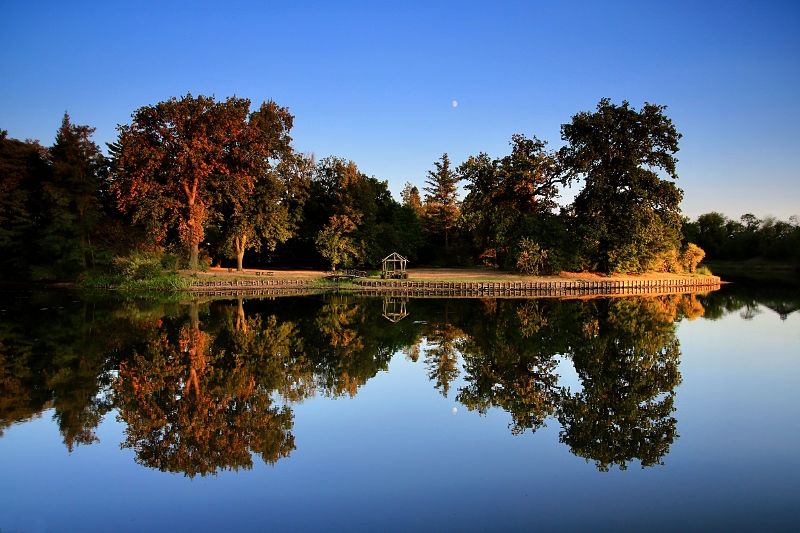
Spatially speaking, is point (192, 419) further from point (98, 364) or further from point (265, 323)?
point (265, 323)

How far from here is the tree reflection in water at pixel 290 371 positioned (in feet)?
35.8

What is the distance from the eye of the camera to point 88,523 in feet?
25.1

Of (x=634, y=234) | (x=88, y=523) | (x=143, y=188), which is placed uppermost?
(x=143, y=188)

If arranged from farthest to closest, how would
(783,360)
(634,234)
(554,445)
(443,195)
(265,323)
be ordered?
(443,195), (634,234), (265,323), (783,360), (554,445)

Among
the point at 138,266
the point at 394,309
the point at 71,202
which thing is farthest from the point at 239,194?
the point at 394,309

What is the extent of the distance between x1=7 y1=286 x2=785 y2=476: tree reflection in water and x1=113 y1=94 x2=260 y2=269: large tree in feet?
51.5

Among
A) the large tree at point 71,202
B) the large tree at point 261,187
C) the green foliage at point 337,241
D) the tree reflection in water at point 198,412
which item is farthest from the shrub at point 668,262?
the large tree at point 71,202

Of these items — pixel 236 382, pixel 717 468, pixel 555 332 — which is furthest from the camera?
pixel 555 332

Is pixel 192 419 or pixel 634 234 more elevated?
pixel 634 234

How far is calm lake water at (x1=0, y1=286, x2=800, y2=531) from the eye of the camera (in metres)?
7.99

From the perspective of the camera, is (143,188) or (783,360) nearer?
(783,360)

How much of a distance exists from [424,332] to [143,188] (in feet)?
93.4

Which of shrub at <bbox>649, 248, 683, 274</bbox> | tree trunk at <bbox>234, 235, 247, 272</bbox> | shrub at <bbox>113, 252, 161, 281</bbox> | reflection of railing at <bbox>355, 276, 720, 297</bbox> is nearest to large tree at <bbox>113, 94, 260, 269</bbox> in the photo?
shrub at <bbox>113, 252, 161, 281</bbox>

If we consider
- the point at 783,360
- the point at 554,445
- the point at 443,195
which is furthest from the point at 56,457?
the point at 443,195
